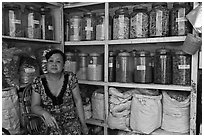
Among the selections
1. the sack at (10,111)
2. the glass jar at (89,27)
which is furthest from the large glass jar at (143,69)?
the sack at (10,111)

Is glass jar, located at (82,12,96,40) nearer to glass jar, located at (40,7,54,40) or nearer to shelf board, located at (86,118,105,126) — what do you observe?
glass jar, located at (40,7,54,40)

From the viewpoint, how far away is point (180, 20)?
1757 mm

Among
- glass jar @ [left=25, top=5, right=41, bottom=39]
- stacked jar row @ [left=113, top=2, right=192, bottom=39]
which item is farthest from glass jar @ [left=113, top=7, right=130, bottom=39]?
glass jar @ [left=25, top=5, right=41, bottom=39]

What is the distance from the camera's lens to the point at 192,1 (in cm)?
169

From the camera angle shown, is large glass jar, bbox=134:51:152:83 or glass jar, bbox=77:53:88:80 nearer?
large glass jar, bbox=134:51:152:83

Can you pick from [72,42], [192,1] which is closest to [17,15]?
[72,42]

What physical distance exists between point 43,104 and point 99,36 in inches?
32.3

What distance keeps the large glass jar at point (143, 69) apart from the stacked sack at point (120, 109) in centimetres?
18

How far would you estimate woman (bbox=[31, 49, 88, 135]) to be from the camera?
179cm

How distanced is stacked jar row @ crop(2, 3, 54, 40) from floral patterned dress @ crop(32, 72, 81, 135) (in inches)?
18.4

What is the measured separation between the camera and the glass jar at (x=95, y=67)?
2.18 m

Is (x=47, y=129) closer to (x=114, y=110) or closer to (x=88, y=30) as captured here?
(x=114, y=110)

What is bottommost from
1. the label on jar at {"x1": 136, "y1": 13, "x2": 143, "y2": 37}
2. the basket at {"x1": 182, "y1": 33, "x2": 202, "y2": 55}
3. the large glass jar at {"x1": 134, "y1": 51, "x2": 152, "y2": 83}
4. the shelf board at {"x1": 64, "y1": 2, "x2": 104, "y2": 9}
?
the large glass jar at {"x1": 134, "y1": 51, "x2": 152, "y2": 83}

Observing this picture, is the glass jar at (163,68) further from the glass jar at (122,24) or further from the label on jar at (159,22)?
the glass jar at (122,24)
